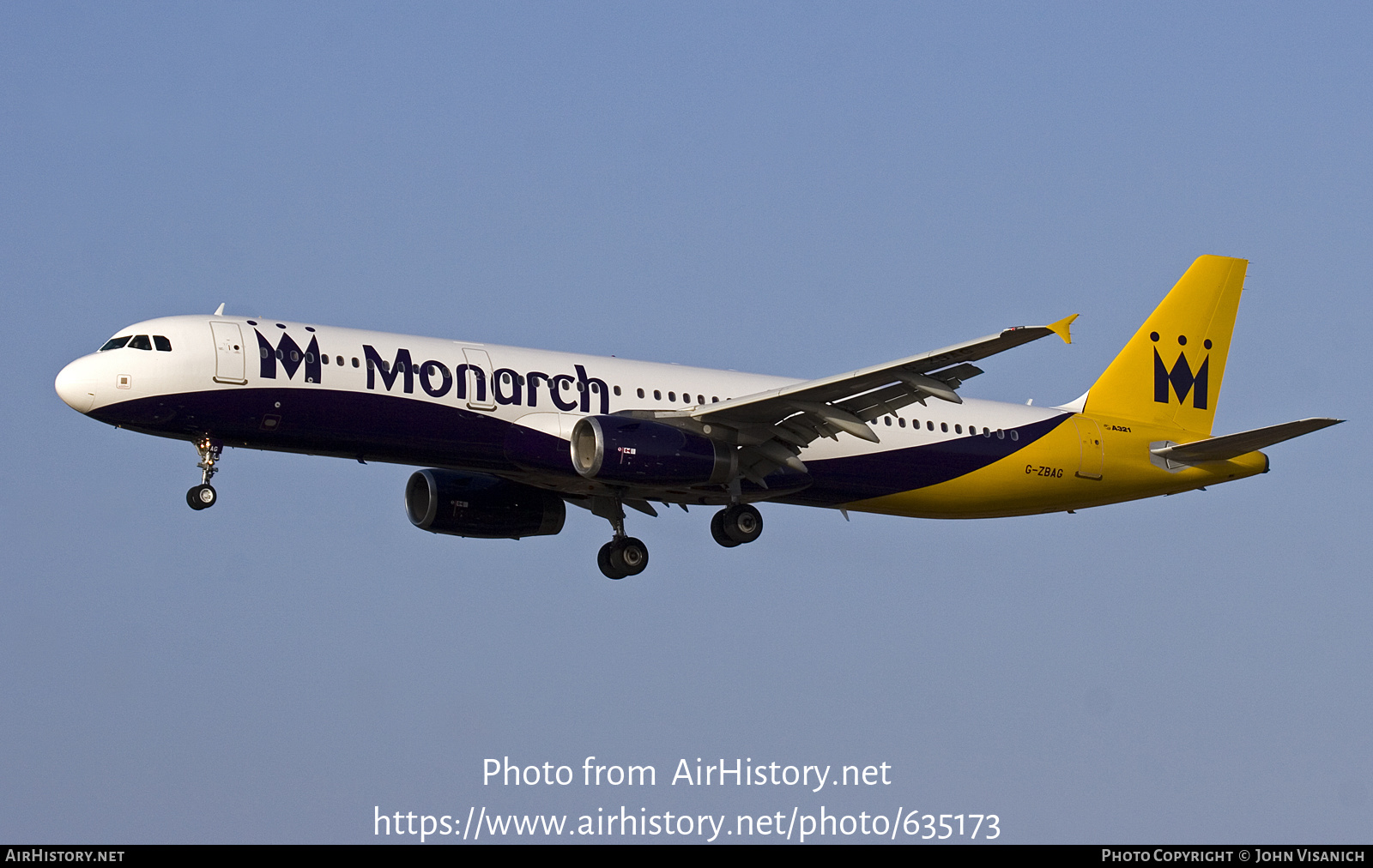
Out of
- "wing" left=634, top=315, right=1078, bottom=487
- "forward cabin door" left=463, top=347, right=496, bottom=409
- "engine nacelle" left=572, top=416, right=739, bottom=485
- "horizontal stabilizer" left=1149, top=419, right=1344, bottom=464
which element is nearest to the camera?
"wing" left=634, top=315, right=1078, bottom=487

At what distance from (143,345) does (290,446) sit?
3629mm

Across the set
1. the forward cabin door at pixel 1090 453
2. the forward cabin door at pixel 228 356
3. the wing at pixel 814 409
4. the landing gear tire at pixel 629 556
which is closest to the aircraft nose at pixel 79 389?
the forward cabin door at pixel 228 356

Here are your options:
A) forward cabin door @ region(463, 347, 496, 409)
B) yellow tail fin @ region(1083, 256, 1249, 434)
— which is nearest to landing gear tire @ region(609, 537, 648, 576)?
forward cabin door @ region(463, 347, 496, 409)

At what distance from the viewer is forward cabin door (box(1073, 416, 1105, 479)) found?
45438mm

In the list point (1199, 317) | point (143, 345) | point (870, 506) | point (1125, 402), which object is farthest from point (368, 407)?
point (1199, 317)

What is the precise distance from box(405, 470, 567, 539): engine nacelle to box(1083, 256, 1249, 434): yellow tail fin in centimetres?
1420

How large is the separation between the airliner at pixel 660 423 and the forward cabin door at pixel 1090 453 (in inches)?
1.9

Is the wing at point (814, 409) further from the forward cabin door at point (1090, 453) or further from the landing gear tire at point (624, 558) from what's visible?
the forward cabin door at point (1090, 453)

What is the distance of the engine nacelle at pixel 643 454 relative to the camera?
38.8 metres

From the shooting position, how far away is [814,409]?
39.5 metres

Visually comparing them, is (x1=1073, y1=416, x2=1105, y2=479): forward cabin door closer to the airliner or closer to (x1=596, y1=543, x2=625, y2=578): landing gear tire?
the airliner

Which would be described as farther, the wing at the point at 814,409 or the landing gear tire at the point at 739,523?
the landing gear tire at the point at 739,523

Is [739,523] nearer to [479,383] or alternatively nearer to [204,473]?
[479,383]

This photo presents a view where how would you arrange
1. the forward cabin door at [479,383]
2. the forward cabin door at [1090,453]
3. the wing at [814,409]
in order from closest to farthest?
1. the wing at [814,409]
2. the forward cabin door at [479,383]
3. the forward cabin door at [1090,453]
